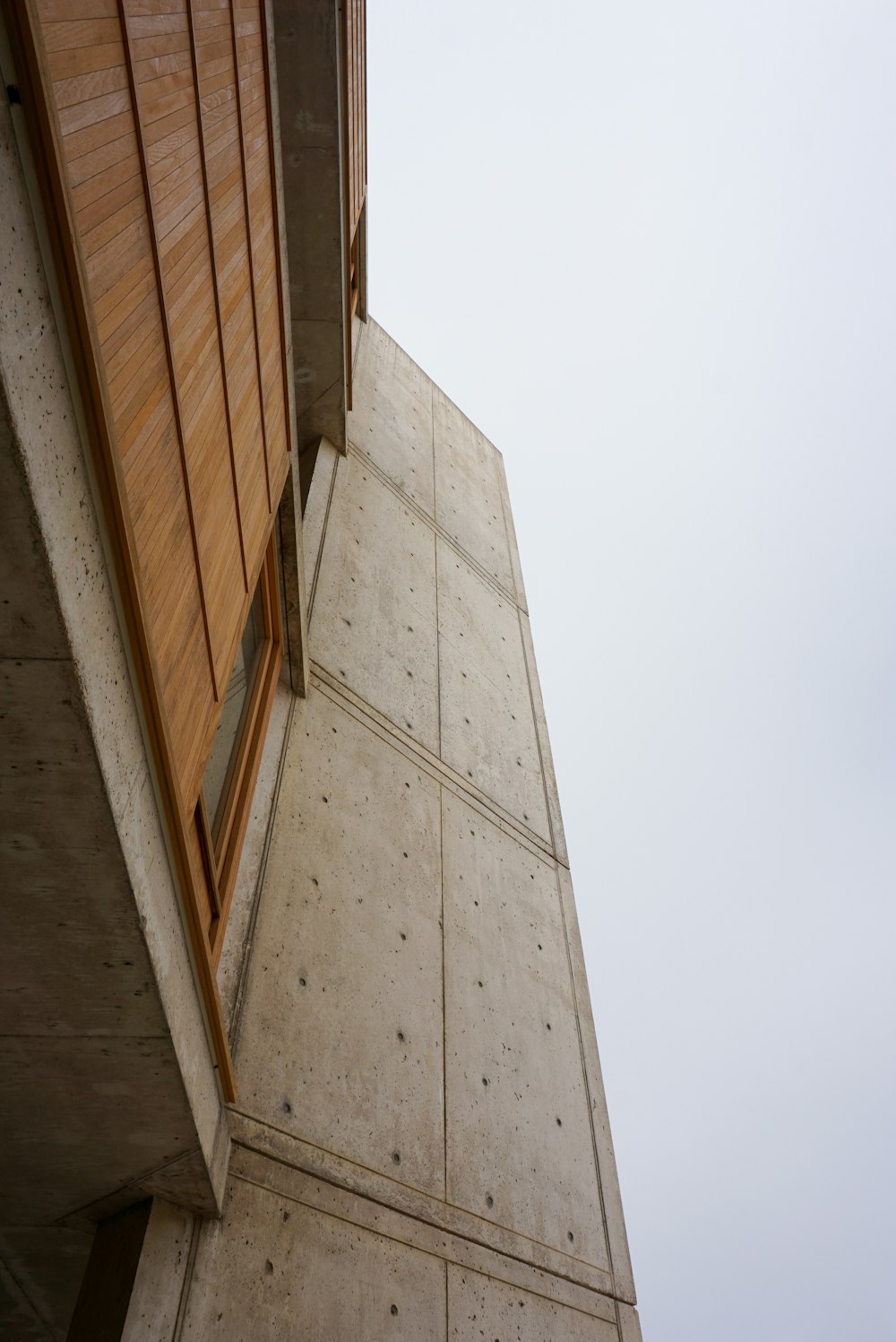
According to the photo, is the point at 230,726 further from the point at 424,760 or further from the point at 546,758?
the point at 546,758

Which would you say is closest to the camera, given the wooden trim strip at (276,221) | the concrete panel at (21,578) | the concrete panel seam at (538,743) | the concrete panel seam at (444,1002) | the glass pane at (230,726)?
the concrete panel at (21,578)

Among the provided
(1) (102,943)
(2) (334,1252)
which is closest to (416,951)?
(2) (334,1252)

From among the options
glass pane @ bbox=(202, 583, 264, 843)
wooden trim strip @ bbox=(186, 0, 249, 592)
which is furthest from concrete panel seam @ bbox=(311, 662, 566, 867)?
wooden trim strip @ bbox=(186, 0, 249, 592)

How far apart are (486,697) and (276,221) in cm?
469

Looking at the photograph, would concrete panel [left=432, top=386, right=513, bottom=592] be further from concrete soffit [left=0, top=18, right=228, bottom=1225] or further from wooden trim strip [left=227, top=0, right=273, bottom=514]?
concrete soffit [left=0, top=18, right=228, bottom=1225]

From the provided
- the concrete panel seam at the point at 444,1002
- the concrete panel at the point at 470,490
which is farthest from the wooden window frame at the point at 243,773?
the concrete panel at the point at 470,490

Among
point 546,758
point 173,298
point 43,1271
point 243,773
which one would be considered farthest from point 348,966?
point 546,758

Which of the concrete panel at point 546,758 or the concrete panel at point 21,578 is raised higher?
the concrete panel at point 546,758

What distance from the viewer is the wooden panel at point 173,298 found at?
81.0 inches

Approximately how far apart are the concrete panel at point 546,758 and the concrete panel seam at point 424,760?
29cm

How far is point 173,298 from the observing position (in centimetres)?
284

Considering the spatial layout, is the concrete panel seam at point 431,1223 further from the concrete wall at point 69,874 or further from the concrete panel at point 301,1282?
the concrete wall at point 69,874

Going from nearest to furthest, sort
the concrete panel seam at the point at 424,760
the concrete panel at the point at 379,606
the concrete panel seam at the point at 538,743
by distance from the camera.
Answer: the concrete panel seam at the point at 424,760, the concrete panel at the point at 379,606, the concrete panel seam at the point at 538,743

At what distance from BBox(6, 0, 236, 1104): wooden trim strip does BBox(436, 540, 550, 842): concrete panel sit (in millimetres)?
4398
